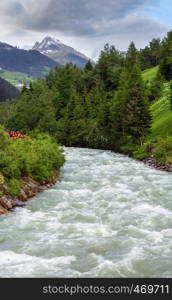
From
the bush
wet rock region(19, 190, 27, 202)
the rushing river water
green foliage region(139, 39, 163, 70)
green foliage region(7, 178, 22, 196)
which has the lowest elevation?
the rushing river water

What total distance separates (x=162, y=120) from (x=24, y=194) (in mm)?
38042

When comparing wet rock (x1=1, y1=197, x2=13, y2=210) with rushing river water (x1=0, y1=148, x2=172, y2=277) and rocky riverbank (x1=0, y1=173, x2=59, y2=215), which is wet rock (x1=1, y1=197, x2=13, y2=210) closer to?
rocky riverbank (x1=0, y1=173, x2=59, y2=215)

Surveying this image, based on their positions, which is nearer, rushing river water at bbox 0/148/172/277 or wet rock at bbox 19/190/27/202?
rushing river water at bbox 0/148/172/277

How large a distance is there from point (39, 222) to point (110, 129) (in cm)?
4653

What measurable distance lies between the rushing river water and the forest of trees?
91.7 ft

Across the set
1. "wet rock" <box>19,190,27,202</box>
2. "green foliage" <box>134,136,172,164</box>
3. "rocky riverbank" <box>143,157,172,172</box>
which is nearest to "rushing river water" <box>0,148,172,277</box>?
"wet rock" <box>19,190,27,202</box>

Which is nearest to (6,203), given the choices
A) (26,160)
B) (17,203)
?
(17,203)

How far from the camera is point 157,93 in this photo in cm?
8081

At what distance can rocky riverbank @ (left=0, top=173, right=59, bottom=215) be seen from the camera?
20666 millimetres

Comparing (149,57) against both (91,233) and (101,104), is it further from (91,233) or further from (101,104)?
(91,233)

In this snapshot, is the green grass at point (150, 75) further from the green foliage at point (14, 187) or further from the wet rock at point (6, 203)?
the wet rock at point (6, 203)

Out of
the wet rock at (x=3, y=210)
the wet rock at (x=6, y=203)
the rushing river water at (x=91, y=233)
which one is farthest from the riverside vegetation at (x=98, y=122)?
the rushing river water at (x=91, y=233)

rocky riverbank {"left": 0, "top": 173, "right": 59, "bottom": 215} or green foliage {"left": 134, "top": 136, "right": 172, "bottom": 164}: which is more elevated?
green foliage {"left": 134, "top": 136, "right": 172, "bottom": 164}

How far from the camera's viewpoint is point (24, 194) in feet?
76.8
